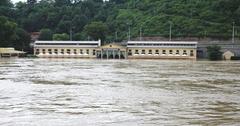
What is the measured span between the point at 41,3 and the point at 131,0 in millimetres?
27875

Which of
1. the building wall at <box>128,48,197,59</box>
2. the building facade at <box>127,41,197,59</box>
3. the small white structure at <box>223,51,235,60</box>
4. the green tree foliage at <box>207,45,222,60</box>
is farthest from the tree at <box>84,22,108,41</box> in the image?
the small white structure at <box>223,51,235,60</box>

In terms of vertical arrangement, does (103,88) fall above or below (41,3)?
below

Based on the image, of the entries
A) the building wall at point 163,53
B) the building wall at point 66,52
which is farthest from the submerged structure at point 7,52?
the building wall at point 163,53

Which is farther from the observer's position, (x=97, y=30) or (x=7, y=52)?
(x=97, y=30)

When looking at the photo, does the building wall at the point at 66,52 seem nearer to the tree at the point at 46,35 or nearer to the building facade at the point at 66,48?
the building facade at the point at 66,48

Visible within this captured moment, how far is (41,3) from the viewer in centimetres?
15362

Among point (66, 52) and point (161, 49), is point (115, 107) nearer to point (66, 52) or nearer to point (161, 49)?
point (161, 49)

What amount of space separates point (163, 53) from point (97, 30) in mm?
18882

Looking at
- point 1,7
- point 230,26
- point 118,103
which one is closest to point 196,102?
point 118,103

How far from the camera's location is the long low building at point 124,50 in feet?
325

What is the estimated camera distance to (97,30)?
113250 mm

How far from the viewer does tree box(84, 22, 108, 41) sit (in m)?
113

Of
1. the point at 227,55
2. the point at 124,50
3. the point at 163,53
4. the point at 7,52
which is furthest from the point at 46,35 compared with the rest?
the point at 227,55

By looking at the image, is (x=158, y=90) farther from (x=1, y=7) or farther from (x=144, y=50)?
(x=1, y=7)
